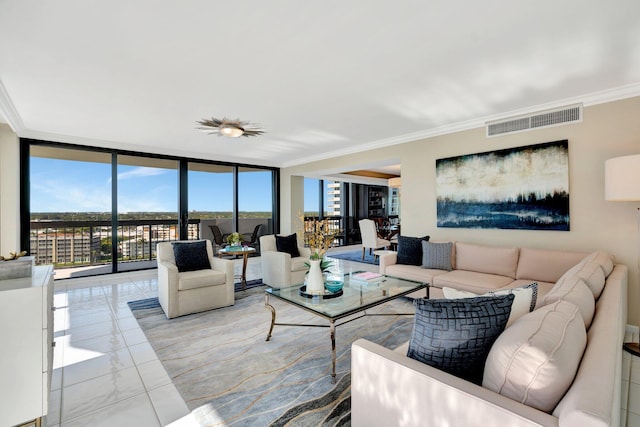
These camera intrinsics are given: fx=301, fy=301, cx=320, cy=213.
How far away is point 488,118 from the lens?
12.9 feet

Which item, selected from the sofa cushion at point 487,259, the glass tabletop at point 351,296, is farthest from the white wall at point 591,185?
the glass tabletop at point 351,296

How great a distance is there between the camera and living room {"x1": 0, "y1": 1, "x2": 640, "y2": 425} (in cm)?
307

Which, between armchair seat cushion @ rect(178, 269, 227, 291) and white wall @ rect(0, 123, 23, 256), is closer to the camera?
armchair seat cushion @ rect(178, 269, 227, 291)

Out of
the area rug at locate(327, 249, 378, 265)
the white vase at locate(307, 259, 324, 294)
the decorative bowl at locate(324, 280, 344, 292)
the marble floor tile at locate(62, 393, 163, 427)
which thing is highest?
the white vase at locate(307, 259, 324, 294)

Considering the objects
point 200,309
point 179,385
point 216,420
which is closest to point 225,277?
point 200,309

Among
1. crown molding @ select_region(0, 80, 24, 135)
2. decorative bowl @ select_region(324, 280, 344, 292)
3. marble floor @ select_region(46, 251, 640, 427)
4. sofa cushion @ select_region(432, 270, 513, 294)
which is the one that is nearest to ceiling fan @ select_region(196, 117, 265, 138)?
crown molding @ select_region(0, 80, 24, 135)

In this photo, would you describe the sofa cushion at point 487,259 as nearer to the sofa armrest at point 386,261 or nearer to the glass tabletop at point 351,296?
the sofa armrest at point 386,261

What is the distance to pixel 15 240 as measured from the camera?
432 centimetres

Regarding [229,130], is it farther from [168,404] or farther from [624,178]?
[624,178]

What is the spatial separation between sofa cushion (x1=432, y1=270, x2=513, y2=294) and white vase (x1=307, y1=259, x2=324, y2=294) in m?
1.56

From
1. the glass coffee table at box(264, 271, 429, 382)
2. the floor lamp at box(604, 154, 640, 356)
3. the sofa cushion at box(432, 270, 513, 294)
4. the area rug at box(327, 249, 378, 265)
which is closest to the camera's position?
the glass coffee table at box(264, 271, 429, 382)

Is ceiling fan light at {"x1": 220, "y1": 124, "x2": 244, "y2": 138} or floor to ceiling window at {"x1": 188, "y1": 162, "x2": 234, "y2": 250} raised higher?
ceiling fan light at {"x1": 220, "y1": 124, "x2": 244, "y2": 138}

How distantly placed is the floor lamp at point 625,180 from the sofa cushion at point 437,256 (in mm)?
1658

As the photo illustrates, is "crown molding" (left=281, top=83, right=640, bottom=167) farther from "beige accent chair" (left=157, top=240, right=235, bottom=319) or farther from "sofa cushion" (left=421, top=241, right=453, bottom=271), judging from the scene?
"beige accent chair" (left=157, top=240, right=235, bottom=319)
